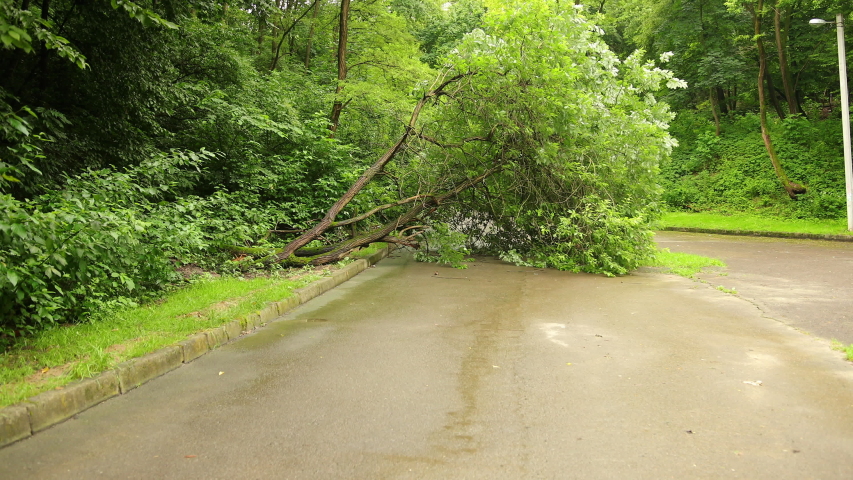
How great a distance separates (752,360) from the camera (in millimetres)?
5797

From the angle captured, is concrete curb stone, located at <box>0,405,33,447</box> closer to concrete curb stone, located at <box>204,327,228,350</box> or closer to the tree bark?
concrete curb stone, located at <box>204,327,228,350</box>

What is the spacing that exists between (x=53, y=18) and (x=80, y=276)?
781cm

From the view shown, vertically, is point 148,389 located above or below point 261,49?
below

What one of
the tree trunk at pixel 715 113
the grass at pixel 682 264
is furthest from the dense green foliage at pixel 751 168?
the grass at pixel 682 264

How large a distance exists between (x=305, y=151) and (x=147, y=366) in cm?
1084

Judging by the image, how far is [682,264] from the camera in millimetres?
13195

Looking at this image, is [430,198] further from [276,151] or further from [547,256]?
[276,151]

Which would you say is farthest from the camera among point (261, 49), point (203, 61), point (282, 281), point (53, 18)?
point (261, 49)

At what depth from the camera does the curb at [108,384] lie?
3.93m

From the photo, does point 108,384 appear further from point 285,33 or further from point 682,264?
point 285,33

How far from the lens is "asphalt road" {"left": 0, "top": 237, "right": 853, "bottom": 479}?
3555 millimetres

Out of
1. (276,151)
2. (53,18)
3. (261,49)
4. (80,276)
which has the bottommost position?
(80,276)

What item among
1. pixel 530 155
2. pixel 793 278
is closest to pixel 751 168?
pixel 793 278

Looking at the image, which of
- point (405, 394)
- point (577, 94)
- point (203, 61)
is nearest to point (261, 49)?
point (203, 61)
